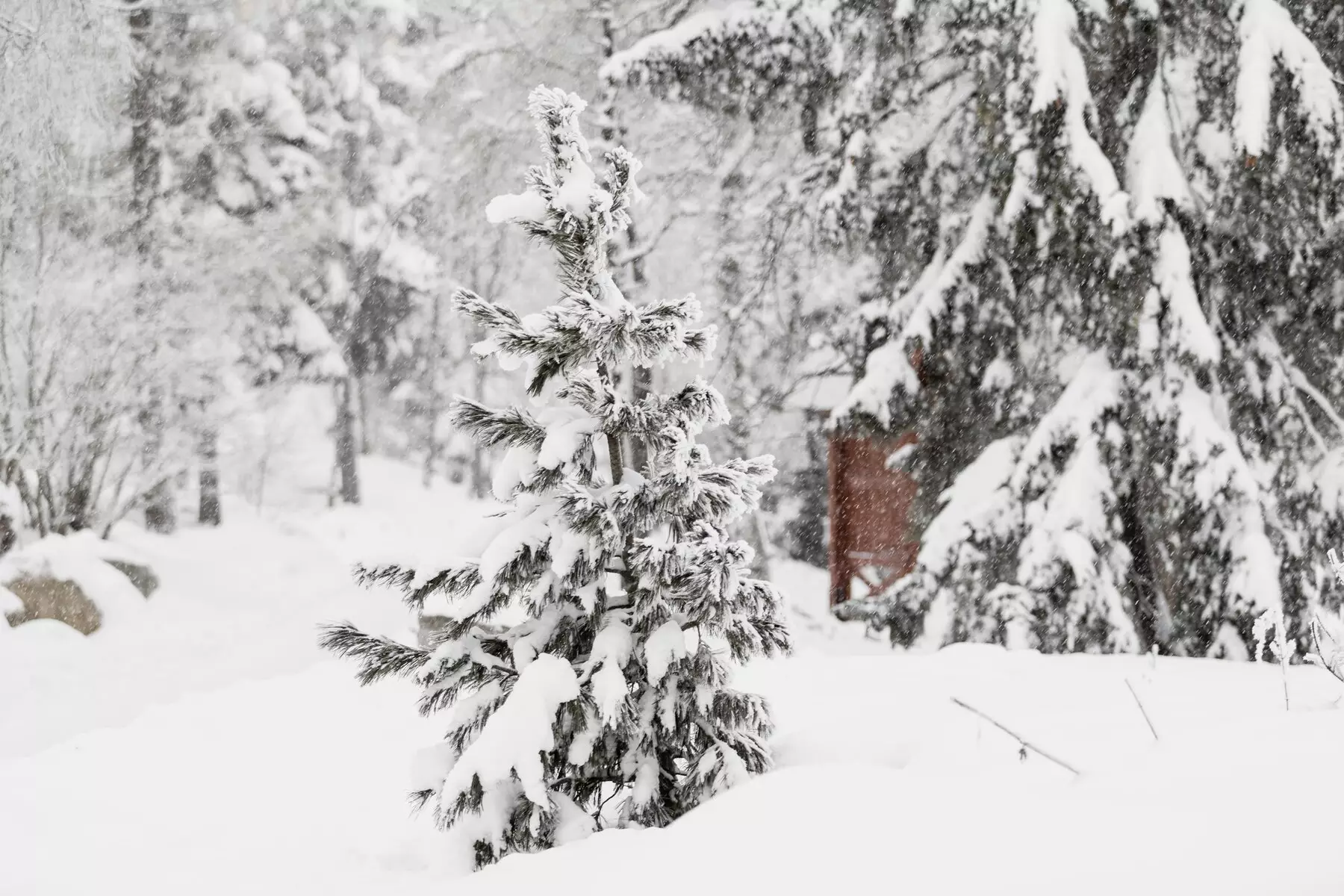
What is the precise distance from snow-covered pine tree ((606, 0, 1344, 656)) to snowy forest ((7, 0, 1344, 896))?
33 mm

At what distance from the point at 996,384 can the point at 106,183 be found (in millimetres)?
11424

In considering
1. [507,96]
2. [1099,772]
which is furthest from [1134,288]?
[507,96]

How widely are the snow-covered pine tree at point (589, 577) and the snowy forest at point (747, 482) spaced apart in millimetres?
18

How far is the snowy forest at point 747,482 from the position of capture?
3076 millimetres

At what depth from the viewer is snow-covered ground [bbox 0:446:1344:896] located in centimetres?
208

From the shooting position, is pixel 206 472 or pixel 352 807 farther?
pixel 206 472

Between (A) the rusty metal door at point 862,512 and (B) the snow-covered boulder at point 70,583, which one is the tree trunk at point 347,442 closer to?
(B) the snow-covered boulder at point 70,583

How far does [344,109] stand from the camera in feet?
66.5

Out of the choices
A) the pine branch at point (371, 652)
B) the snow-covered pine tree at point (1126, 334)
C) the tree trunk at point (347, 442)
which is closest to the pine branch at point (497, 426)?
the pine branch at point (371, 652)

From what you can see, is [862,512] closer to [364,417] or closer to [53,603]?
[53,603]

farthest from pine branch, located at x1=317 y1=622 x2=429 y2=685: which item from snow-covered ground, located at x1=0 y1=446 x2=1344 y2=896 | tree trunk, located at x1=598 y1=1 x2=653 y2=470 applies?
tree trunk, located at x1=598 y1=1 x2=653 y2=470

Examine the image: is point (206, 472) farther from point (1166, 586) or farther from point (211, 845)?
point (1166, 586)

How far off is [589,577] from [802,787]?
1045mm

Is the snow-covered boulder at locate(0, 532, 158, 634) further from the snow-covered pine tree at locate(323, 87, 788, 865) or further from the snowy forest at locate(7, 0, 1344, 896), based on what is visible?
the snow-covered pine tree at locate(323, 87, 788, 865)
